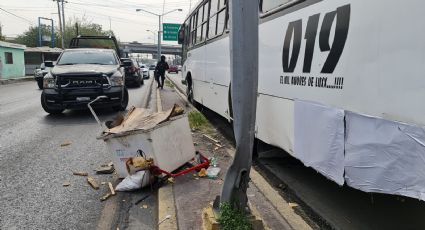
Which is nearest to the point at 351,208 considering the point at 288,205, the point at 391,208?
the point at 391,208

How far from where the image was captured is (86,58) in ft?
41.4

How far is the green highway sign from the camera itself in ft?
182

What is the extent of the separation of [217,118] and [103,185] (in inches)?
261

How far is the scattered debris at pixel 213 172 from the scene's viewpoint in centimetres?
541

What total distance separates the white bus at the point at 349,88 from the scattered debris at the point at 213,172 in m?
0.78

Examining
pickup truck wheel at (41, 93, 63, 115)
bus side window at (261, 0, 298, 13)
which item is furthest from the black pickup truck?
bus side window at (261, 0, 298, 13)

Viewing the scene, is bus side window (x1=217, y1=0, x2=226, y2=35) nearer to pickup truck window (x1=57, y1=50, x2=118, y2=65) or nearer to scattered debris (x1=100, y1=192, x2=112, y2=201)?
scattered debris (x1=100, y1=192, x2=112, y2=201)

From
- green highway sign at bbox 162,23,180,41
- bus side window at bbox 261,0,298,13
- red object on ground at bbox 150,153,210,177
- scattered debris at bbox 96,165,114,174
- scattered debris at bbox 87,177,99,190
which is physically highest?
green highway sign at bbox 162,23,180,41

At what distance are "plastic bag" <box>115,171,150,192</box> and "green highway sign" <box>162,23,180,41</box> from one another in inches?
2021

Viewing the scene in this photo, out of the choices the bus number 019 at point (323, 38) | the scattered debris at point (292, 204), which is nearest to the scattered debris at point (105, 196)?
the scattered debris at point (292, 204)

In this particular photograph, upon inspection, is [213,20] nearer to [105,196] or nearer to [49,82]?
[49,82]

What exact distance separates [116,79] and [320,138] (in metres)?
8.52

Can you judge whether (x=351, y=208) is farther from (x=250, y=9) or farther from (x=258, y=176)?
(x=250, y=9)

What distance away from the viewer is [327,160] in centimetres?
402
